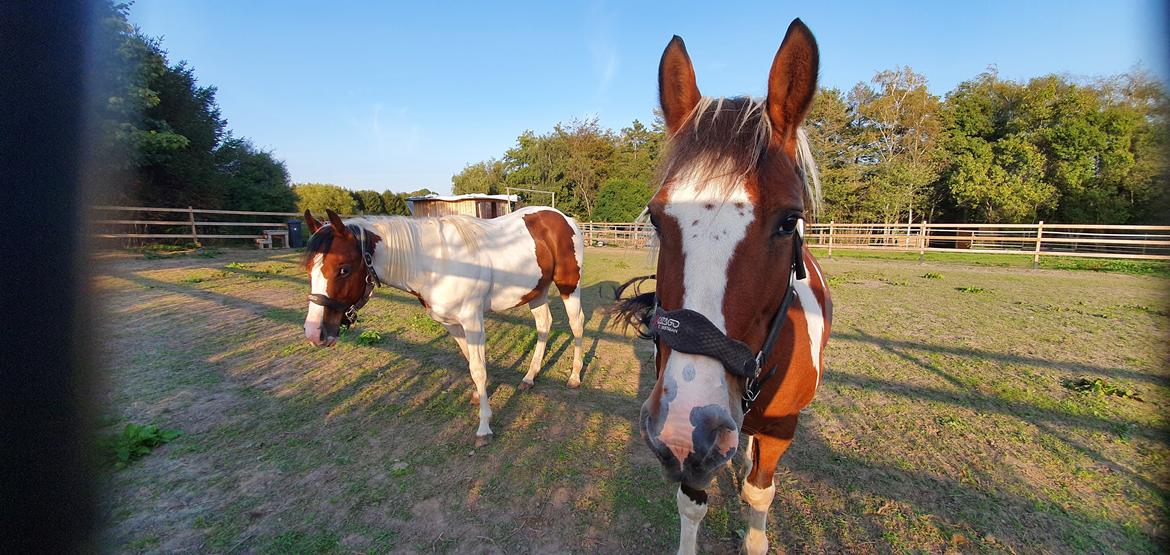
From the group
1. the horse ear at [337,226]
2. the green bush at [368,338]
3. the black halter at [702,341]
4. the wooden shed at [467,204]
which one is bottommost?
the green bush at [368,338]

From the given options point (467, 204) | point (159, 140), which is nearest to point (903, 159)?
point (467, 204)

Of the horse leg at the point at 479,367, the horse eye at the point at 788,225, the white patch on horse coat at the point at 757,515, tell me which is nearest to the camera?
the horse eye at the point at 788,225

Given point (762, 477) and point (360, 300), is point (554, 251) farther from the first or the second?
point (762, 477)

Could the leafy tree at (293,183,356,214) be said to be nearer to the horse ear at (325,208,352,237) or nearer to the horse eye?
the horse ear at (325,208,352,237)

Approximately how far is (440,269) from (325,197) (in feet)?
128

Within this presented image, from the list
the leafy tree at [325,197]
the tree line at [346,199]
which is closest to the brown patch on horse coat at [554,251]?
the tree line at [346,199]

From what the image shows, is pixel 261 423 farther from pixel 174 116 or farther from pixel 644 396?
pixel 174 116

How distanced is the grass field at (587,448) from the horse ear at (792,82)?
3.76 feet

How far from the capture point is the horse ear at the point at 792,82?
1397 millimetres

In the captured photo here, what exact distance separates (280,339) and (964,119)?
3934 cm

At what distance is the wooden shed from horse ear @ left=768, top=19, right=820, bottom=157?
24.0m

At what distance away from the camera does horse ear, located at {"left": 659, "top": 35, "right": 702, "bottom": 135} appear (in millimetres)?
1673

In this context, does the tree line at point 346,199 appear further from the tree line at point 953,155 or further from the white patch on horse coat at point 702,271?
the white patch on horse coat at point 702,271

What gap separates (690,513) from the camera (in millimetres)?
2037
